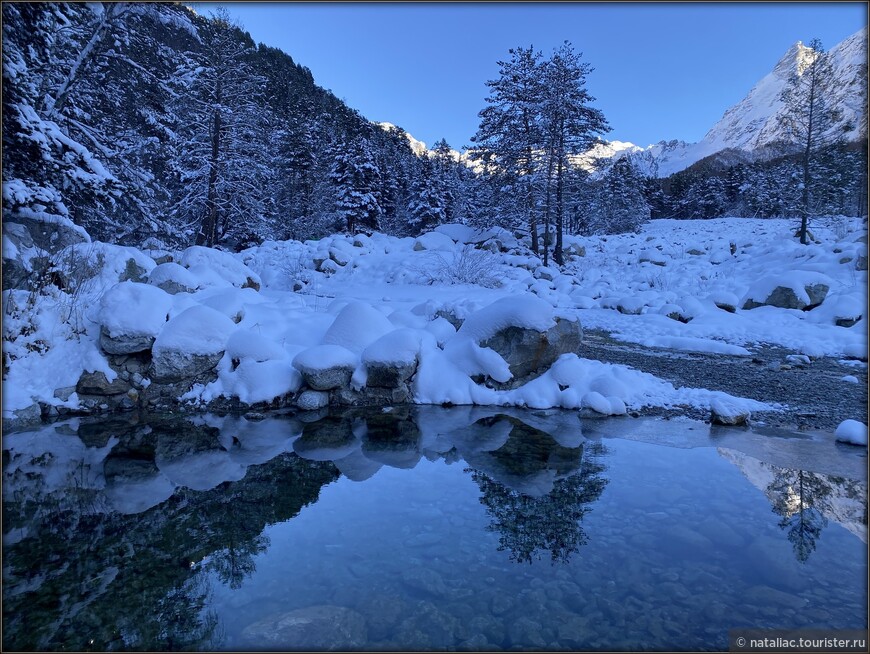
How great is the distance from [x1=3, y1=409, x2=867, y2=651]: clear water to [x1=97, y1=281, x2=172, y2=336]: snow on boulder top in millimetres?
1715

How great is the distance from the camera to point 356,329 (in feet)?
26.7

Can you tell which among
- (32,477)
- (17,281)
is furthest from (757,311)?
(17,281)

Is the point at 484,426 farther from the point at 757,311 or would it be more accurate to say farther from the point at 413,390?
the point at 757,311

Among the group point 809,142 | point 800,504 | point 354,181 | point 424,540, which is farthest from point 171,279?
point 809,142

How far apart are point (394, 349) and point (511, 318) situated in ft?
7.64

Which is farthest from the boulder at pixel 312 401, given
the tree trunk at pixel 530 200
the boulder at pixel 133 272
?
the tree trunk at pixel 530 200

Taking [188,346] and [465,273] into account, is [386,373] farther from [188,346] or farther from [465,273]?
[465,273]

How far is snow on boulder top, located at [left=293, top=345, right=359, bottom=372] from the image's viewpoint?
725cm

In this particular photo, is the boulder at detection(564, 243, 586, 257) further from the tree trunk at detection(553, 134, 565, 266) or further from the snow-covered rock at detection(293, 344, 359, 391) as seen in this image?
the snow-covered rock at detection(293, 344, 359, 391)

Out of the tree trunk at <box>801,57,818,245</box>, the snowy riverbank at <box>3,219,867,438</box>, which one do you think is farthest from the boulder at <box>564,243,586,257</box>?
the snowy riverbank at <box>3,219,867,438</box>

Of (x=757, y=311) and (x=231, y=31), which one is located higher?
(x=231, y=31)

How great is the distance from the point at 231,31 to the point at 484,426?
22078mm

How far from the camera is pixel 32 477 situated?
4613 mm

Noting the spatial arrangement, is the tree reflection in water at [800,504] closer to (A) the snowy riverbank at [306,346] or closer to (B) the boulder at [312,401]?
(A) the snowy riverbank at [306,346]
